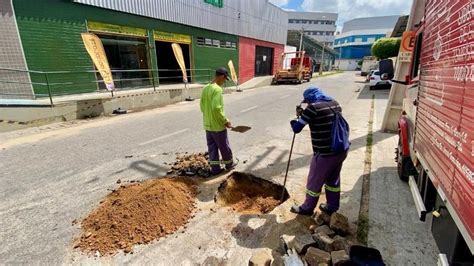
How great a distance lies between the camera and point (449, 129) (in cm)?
198

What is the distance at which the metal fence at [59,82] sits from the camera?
9.26m

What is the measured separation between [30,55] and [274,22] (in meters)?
23.1

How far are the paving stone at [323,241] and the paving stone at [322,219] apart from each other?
1.14 feet

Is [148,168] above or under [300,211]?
under

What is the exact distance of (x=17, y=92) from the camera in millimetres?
9531

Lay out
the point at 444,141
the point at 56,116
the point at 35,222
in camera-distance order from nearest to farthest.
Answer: the point at 444,141 < the point at 35,222 < the point at 56,116

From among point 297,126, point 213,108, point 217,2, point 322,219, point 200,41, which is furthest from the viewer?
point 217,2

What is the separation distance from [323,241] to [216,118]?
2.46 metres

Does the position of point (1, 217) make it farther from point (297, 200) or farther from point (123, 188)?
point (297, 200)

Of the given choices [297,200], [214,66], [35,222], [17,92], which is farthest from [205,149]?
[214,66]

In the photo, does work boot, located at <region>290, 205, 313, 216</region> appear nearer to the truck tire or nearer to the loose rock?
the loose rock

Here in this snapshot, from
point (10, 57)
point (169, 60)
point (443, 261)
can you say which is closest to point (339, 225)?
point (443, 261)

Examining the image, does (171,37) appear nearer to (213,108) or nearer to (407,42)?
(213,108)

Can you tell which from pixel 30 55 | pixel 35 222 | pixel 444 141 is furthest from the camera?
pixel 30 55
